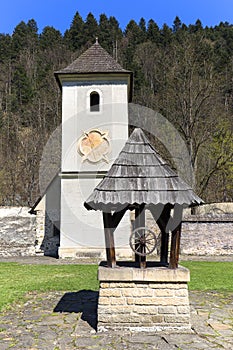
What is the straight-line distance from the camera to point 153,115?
2225 cm

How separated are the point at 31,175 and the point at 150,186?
798 inches

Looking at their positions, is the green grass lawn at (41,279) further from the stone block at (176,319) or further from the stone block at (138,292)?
the stone block at (176,319)

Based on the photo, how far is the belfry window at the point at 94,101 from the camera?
14242 mm

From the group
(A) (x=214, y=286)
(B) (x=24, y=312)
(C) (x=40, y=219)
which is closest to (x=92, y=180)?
(C) (x=40, y=219)

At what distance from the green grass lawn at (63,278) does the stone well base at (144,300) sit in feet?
7.70

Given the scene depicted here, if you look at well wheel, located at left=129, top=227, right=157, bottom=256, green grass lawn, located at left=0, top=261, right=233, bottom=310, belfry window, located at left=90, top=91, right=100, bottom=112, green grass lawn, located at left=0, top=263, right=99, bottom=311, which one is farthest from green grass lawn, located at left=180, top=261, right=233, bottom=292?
belfry window, located at left=90, top=91, right=100, bottom=112

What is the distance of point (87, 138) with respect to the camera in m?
13.9

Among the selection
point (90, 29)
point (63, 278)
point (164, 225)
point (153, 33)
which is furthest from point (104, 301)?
point (90, 29)

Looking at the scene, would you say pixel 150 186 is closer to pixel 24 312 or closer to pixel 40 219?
pixel 24 312

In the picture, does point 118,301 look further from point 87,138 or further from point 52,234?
point 52,234

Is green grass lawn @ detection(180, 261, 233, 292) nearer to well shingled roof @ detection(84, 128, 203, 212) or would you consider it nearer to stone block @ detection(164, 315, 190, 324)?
stone block @ detection(164, 315, 190, 324)

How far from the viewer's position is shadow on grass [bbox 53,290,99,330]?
5705 millimetres

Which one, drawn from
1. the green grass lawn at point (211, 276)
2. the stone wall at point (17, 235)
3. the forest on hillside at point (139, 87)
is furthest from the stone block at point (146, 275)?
the forest on hillside at point (139, 87)

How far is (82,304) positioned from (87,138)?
829 cm
